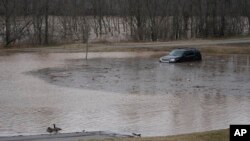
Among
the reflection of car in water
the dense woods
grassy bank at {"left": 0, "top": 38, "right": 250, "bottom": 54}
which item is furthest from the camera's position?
the dense woods

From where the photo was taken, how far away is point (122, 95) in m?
33.4

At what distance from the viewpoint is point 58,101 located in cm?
3073

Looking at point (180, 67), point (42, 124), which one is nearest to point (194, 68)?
point (180, 67)

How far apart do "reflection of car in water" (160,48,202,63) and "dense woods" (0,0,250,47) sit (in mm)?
23862

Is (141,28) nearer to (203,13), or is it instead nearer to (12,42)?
(203,13)

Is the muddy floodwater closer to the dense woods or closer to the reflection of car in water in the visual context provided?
the reflection of car in water

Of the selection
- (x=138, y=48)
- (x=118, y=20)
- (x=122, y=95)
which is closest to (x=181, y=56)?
(x=138, y=48)

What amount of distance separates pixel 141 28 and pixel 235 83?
4332cm

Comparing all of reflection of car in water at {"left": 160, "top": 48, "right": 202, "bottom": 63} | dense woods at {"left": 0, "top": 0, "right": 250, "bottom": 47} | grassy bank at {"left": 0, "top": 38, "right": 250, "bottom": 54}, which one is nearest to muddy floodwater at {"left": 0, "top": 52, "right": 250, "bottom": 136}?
reflection of car in water at {"left": 160, "top": 48, "right": 202, "bottom": 63}

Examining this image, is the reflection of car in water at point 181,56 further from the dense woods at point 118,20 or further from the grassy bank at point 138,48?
the dense woods at point 118,20

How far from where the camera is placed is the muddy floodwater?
24602 millimetres

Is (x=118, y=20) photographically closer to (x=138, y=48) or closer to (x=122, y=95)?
(x=138, y=48)

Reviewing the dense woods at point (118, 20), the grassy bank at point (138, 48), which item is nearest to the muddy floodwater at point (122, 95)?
the grassy bank at point (138, 48)

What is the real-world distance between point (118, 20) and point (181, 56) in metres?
39.0
